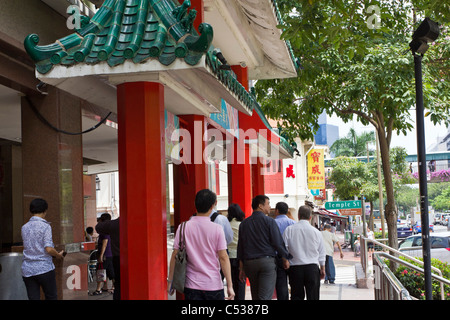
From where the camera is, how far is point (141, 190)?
5578 millimetres

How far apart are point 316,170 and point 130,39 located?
32807 millimetres

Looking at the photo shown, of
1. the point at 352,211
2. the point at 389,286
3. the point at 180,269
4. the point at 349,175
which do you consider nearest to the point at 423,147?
the point at 389,286

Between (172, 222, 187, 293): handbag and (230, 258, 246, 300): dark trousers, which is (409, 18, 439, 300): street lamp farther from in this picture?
(230, 258, 246, 300): dark trousers

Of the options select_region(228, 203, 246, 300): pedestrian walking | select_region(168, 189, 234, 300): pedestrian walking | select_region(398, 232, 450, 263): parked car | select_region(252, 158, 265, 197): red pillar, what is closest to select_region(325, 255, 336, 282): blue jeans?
select_region(252, 158, 265, 197): red pillar

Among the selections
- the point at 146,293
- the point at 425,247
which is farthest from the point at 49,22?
the point at 425,247

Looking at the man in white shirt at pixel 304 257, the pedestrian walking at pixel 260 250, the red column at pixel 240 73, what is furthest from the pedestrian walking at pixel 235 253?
the red column at pixel 240 73

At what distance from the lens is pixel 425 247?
19.1 feet

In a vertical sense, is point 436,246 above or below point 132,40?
below

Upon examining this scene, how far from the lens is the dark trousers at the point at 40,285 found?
20.4 feet

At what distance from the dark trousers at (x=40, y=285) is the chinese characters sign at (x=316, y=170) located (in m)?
31.5

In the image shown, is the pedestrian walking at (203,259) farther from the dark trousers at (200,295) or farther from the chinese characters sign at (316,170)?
the chinese characters sign at (316,170)

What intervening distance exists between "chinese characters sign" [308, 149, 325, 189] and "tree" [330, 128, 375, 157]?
2969cm

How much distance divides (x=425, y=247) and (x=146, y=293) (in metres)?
2.96

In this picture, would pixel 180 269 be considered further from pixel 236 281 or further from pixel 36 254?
pixel 236 281
